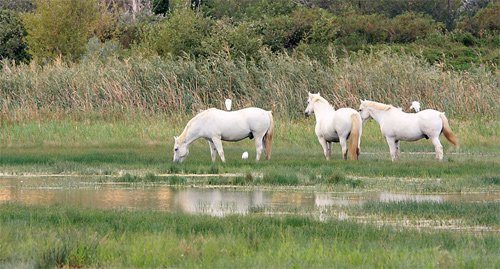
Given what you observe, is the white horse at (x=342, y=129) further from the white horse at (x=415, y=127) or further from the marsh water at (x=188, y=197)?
the marsh water at (x=188, y=197)

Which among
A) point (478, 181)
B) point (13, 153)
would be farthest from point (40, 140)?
point (478, 181)

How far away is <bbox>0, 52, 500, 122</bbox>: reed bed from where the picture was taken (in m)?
29.9

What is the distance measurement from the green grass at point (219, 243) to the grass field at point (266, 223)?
1 cm

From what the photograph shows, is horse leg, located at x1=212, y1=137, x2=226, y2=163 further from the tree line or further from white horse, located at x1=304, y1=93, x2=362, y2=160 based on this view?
the tree line

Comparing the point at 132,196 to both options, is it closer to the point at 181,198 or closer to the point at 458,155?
the point at 181,198

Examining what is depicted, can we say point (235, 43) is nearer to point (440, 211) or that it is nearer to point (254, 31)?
point (254, 31)

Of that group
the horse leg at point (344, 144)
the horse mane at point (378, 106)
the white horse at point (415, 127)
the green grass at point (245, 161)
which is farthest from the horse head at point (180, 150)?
the white horse at point (415, 127)

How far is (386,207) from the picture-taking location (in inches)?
541

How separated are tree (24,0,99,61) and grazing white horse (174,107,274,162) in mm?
22742

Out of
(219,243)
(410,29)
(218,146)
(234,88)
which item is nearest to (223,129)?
(218,146)

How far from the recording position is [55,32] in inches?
1763

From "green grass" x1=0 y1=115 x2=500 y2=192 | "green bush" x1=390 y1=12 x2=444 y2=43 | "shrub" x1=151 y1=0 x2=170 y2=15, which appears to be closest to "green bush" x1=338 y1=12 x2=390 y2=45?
"green bush" x1=390 y1=12 x2=444 y2=43

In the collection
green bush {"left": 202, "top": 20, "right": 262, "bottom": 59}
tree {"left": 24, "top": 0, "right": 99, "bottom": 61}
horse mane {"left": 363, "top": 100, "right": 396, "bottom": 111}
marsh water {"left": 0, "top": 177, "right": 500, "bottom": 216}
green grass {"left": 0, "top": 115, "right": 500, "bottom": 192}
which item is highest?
tree {"left": 24, "top": 0, "right": 99, "bottom": 61}

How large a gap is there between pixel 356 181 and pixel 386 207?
12.0 feet
